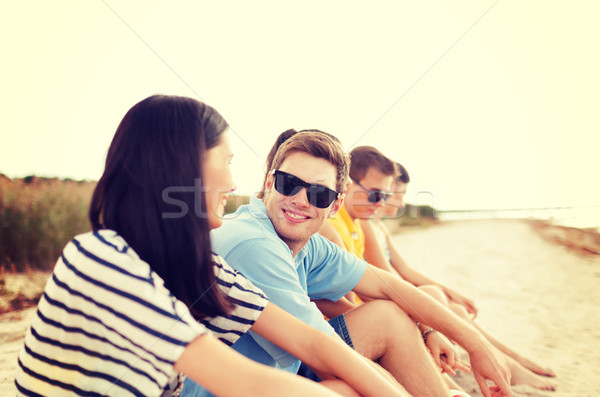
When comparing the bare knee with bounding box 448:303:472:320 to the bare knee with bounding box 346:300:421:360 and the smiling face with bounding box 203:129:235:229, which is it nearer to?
the bare knee with bounding box 346:300:421:360

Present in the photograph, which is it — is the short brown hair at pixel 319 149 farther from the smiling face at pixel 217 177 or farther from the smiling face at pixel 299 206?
the smiling face at pixel 217 177

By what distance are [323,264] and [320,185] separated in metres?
0.49

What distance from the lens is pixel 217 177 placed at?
1512mm

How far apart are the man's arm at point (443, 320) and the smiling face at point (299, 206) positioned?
1.81 ft

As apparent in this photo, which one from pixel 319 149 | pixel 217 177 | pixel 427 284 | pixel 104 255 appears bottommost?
pixel 427 284

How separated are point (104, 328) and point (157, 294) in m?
0.19

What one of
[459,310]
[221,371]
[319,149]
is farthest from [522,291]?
[221,371]

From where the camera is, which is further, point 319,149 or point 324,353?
point 319,149

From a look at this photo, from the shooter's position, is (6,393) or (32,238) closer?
(6,393)

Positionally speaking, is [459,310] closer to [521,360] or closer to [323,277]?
[521,360]

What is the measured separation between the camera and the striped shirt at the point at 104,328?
44.5 inches

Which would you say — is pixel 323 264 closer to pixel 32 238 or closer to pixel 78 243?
pixel 78 243

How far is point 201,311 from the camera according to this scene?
151cm

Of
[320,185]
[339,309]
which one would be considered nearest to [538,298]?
[339,309]
